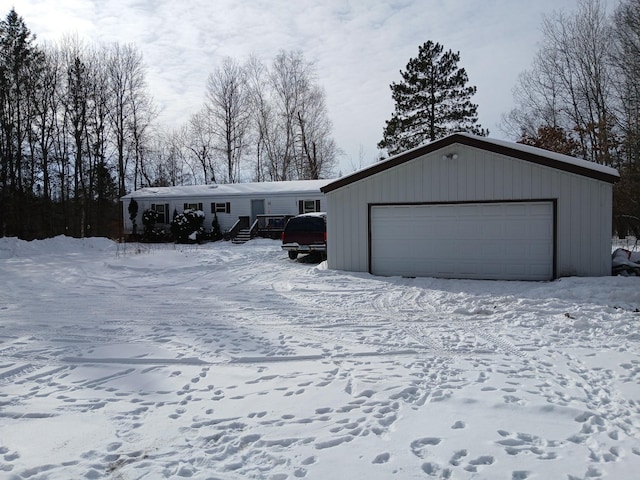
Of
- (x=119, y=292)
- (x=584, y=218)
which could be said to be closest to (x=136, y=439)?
(x=119, y=292)

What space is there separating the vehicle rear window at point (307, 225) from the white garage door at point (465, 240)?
3.81 metres

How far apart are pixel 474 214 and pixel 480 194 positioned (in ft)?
1.80

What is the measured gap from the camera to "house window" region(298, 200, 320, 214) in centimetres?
2725

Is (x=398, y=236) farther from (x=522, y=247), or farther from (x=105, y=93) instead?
(x=105, y=93)

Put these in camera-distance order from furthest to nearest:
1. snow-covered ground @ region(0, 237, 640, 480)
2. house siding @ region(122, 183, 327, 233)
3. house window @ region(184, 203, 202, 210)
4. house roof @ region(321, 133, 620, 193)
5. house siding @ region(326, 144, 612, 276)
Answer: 1. house window @ region(184, 203, 202, 210)
2. house siding @ region(122, 183, 327, 233)
3. house siding @ region(326, 144, 612, 276)
4. house roof @ region(321, 133, 620, 193)
5. snow-covered ground @ region(0, 237, 640, 480)

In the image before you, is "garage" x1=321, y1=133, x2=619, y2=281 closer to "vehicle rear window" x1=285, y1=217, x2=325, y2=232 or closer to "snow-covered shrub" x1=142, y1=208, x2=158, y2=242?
"vehicle rear window" x1=285, y1=217, x2=325, y2=232

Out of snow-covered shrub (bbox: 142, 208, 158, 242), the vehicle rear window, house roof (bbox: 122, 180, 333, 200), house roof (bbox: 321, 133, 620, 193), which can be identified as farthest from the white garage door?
snow-covered shrub (bbox: 142, 208, 158, 242)

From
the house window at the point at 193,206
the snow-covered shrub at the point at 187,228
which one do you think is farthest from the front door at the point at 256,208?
the house window at the point at 193,206

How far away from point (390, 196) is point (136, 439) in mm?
9871

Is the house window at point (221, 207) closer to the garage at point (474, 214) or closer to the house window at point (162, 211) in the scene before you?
the house window at point (162, 211)

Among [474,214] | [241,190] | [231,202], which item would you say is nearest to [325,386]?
[474,214]

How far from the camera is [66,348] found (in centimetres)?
582

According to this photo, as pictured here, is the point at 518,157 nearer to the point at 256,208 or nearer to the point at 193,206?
the point at 256,208

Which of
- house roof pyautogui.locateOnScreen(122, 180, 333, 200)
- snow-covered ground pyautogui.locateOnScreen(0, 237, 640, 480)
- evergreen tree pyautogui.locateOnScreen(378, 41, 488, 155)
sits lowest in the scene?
snow-covered ground pyautogui.locateOnScreen(0, 237, 640, 480)
